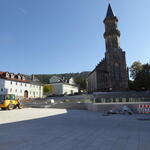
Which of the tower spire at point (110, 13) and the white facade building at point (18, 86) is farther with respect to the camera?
the tower spire at point (110, 13)

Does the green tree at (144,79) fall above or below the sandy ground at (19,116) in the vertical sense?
above

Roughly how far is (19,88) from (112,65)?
116 feet

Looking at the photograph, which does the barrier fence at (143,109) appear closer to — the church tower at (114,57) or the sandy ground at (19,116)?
the sandy ground at (19,116)

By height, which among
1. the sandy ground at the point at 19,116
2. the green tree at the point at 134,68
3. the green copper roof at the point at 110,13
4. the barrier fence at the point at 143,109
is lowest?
the sandy ground at the point at 19,116

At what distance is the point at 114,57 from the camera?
61.6 metres

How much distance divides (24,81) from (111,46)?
36394 mm

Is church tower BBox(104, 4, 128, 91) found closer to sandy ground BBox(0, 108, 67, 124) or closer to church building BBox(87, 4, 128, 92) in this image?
church building BBox(87, 4, 128, 92)

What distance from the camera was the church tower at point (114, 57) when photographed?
2315 inches

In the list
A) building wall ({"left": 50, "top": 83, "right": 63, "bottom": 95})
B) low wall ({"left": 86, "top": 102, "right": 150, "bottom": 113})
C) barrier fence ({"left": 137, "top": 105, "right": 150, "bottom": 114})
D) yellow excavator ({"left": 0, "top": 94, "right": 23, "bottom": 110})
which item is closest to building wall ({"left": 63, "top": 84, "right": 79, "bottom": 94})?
Result: building wall ({"left": 50, "top": 83, "right": 63, "bottom": 95})

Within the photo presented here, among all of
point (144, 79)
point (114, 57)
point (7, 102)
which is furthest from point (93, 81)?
point (7, 102)

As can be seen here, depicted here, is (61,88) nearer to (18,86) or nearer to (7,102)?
(18,86)

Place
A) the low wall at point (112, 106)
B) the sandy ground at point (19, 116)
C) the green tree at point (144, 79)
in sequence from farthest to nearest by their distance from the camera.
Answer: the green tree at point (144, 79)
the low wall at point (112, 106)
the sandy ground at point (19, 116)

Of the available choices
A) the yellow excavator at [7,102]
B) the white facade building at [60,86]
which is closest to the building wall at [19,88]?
the white facade building at [60,86]

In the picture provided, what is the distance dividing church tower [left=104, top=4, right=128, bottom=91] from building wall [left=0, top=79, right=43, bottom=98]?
30.4 meters
